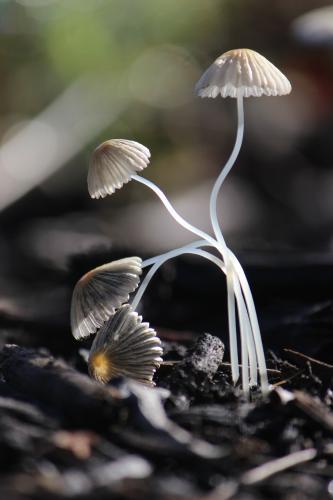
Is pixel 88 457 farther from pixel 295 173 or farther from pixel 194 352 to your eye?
pixel 295 173

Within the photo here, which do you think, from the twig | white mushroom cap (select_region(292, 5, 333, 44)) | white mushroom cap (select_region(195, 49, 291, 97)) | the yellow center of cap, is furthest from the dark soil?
white mushroom cap (select_region(292, 5, 333, 44))

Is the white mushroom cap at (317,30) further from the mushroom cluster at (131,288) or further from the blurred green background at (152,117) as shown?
the mushroom cluster at (131,288)

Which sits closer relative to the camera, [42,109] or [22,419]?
[22,419]

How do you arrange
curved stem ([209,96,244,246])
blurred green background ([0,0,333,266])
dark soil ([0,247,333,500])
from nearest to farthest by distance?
dark soil ([0,247,333,500])
curved stem ([209,96,244,246])
blurred green background ([0,0,333,266])

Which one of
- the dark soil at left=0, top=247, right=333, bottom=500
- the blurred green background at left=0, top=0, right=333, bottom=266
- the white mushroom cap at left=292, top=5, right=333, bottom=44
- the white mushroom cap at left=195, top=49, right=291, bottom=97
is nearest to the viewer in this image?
the dark soil at left=0, top=247, right=333, bottom=500

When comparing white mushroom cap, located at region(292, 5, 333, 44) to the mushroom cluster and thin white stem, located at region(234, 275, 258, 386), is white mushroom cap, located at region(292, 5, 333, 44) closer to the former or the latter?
the mushroom cluster

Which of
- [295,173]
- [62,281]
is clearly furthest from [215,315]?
[295,173]

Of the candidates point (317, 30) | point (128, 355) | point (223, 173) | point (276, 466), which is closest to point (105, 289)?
point (128, 355)
